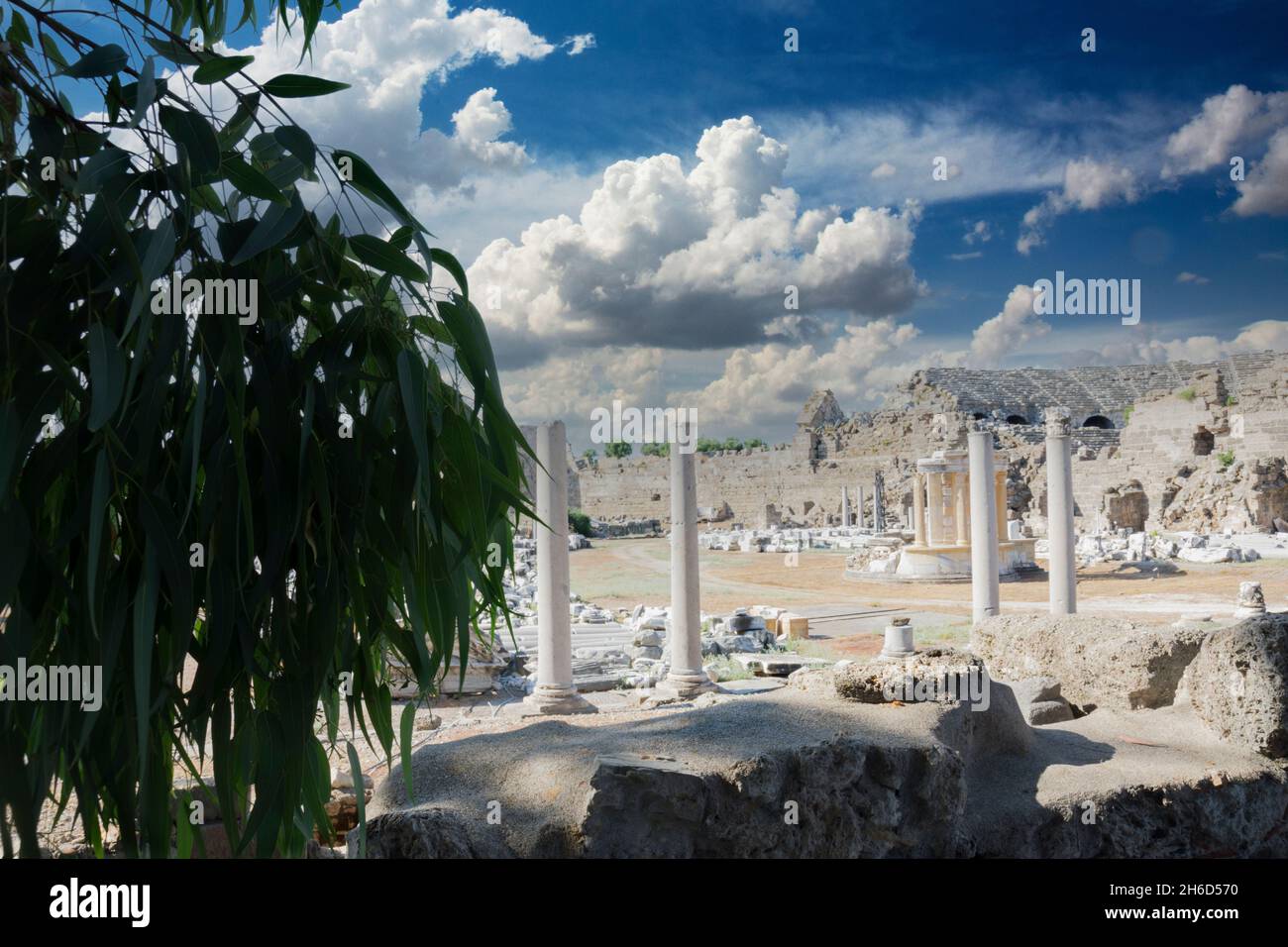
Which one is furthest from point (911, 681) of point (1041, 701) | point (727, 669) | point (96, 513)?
point (727, 669)

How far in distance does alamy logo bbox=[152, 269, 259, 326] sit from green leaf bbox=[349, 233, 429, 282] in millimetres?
226

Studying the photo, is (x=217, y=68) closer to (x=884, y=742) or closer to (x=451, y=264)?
(x=451, y=264)

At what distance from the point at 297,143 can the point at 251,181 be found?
0.40 feet

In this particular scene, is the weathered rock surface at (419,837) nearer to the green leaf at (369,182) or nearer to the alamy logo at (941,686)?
the green leaf at (369,182)

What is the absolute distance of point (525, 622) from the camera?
50.3ft

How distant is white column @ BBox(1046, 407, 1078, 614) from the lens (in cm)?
1046

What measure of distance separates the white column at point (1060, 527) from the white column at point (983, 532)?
0.60 meters

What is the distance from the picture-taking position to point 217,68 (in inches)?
74.9

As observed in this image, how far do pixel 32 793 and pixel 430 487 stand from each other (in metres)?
0.97

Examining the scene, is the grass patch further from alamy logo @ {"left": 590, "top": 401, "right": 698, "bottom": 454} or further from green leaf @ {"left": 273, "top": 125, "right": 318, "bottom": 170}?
green leaf @ {"left": 273, "top": 125, "right": 318, "bottom": 170}
